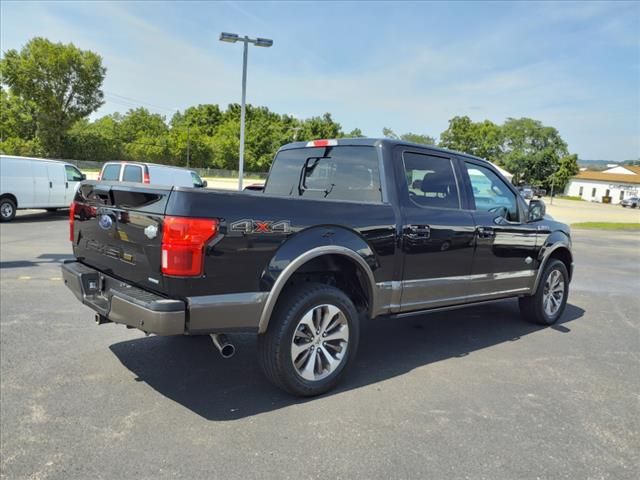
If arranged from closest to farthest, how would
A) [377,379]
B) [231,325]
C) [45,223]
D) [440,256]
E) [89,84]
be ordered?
1. [231,325]
2. [377,379]
3. [440,256]
4. [45,223]
5. [89,84]

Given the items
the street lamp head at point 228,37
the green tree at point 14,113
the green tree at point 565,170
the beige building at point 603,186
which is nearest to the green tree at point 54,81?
the green tree at point 14,113

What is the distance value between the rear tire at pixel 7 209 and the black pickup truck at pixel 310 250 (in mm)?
12040

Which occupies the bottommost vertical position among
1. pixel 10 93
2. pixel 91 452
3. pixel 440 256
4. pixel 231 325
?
pixel 91 452

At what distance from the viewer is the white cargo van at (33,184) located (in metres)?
13.9

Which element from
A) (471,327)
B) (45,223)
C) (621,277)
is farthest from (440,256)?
(45,223)

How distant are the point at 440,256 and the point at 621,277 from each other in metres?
7.02

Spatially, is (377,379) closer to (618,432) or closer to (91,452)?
(618,432)

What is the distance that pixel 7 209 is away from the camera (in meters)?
13.9

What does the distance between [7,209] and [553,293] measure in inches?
564

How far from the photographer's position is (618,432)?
3240 millimetres

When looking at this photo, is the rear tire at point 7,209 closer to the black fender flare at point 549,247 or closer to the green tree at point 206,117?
the black fender flare at point 549,247

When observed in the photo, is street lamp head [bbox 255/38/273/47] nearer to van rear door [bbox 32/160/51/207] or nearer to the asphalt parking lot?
van rear door [bbox 32/160/51/207]

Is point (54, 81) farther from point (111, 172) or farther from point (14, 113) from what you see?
point (111, 172)

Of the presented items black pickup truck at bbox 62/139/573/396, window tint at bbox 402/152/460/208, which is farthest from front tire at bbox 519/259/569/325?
window tint at bbox 402/152/460/208
